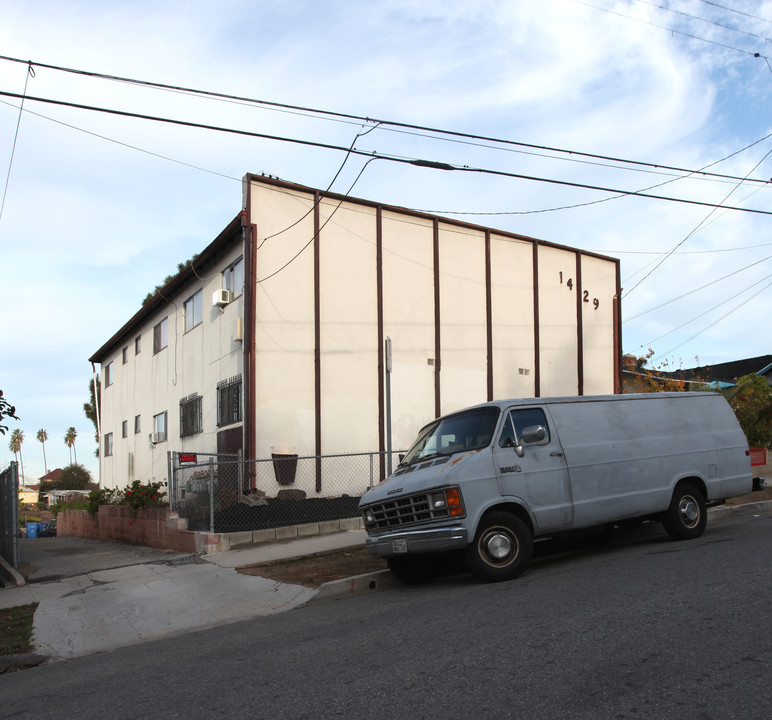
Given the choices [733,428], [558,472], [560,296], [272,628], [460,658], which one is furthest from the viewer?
[560,296]

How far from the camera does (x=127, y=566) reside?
12.5 metres

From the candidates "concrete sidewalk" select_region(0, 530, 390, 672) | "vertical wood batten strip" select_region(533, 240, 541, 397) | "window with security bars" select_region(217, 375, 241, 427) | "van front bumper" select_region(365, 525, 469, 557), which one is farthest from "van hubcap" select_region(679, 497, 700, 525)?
"vertical wood batten strip" select_region(533, 240, 541, 397)

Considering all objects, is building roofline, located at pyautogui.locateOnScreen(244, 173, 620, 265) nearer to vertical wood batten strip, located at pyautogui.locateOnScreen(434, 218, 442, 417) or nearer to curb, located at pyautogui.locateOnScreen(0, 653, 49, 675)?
vertical wood batten strip, located at pyautogui.locateOnScreen(434, 218, 442, 417)

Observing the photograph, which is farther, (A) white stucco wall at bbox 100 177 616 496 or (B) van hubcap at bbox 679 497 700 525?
(A) white stucco wall at bbox 100 177 616 496

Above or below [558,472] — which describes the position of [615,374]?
above

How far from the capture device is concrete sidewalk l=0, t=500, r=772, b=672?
26.4 ft

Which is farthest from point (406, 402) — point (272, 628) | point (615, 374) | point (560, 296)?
point (272, 628)

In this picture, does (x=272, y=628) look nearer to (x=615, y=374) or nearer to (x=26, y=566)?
(x=26, y=566)

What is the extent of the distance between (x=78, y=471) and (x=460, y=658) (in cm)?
7038

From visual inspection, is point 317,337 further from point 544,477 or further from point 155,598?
point 544,477

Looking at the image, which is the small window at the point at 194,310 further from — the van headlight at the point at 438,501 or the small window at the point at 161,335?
the van headlight at the point at 438,501

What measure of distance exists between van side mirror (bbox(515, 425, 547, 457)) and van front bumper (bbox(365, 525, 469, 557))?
4.06 feet

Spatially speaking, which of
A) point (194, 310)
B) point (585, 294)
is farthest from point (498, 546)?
point (585, 294)

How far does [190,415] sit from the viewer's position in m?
21.1
